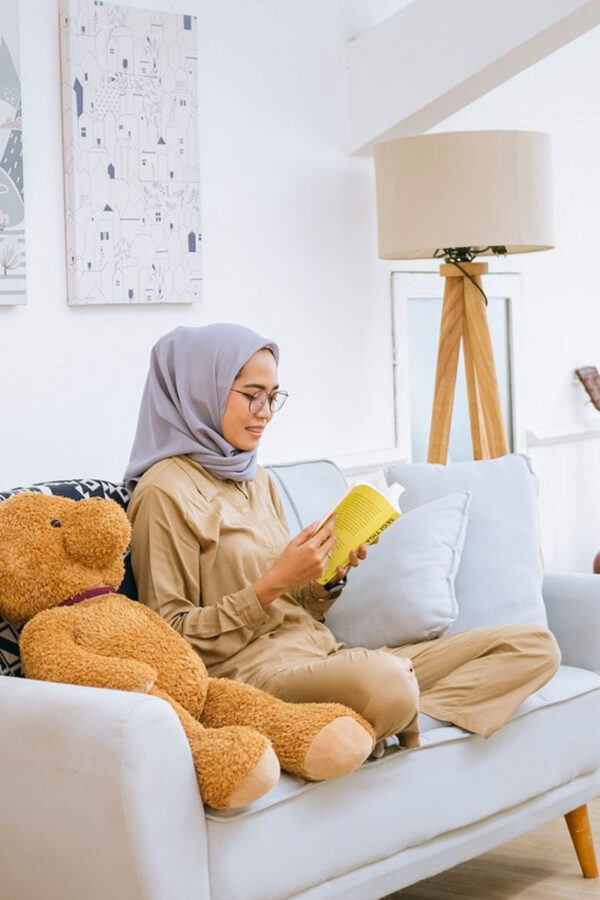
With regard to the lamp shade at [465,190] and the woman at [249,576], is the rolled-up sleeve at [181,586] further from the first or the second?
the lamp shade at [465,190]

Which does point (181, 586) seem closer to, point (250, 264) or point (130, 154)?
point (130, 154)

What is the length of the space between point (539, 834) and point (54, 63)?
212cm

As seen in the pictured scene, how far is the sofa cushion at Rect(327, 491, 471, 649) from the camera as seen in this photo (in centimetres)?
279

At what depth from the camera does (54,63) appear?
10.2 ft

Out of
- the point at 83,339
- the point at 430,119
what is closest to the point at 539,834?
the point at 83,339

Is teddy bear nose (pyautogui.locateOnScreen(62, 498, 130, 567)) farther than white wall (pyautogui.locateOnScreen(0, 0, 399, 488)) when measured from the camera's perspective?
No

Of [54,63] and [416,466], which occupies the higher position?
[54,63]

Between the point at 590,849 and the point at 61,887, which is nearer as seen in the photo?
the point at 61,887

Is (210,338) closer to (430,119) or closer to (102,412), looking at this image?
(102,412)

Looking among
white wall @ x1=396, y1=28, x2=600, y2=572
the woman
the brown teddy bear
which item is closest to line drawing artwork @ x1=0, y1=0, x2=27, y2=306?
the woman

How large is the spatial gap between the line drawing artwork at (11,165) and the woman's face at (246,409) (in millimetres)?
623

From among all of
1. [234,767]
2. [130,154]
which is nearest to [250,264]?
[130,154]

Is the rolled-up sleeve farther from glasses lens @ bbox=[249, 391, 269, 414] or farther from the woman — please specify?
glasses lens @ bbox=[249, 391, 269, 414]

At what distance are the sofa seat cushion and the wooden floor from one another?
0.23 meters
